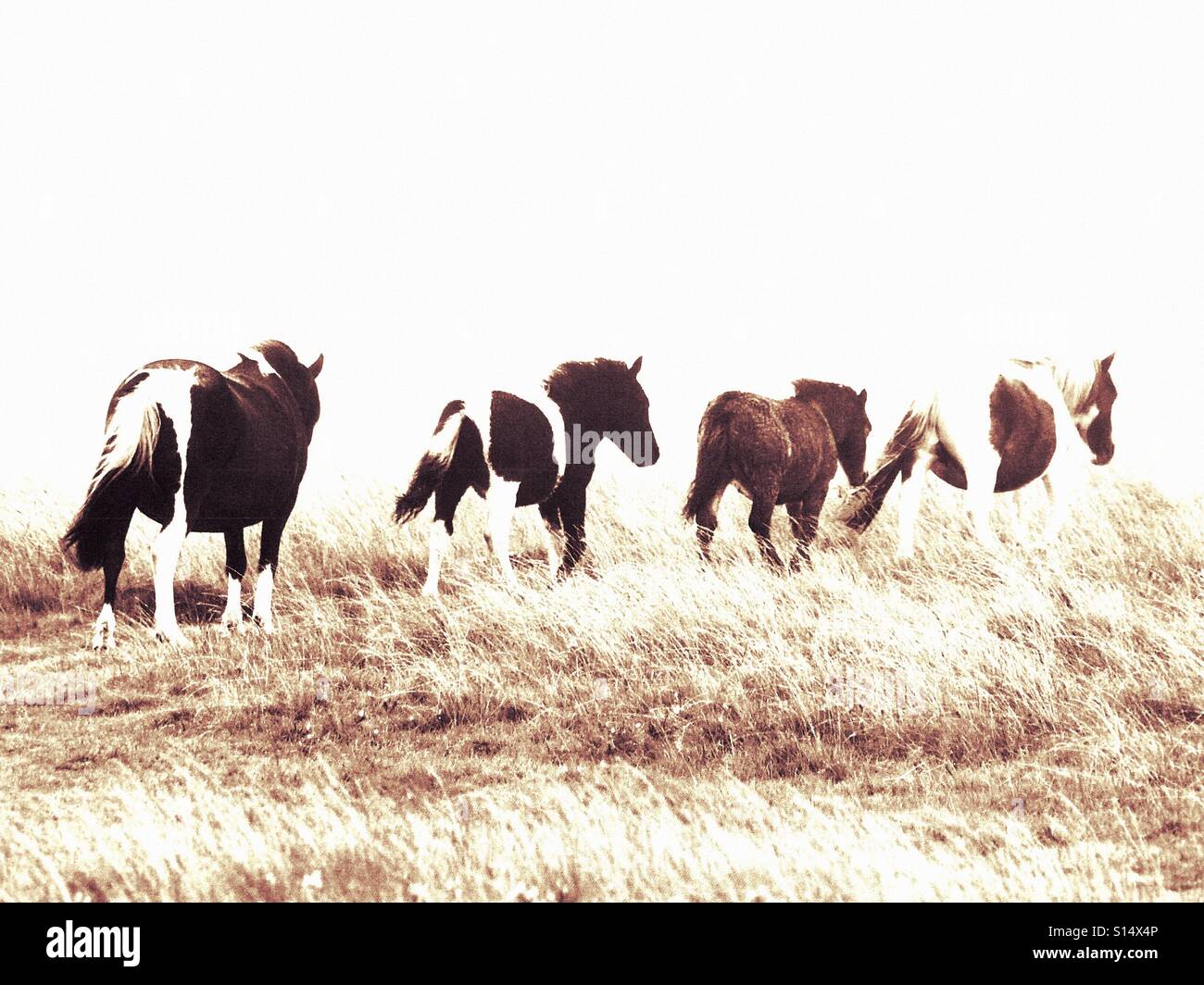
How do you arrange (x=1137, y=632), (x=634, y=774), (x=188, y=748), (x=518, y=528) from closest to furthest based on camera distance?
(x=634, y=774) → (x=188, y=748) → (x=1137, y=632) → (x=518, y=528)

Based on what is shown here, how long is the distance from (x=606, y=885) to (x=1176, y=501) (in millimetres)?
9183

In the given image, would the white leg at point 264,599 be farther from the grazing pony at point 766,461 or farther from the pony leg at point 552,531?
the grazing pony at point 766,461

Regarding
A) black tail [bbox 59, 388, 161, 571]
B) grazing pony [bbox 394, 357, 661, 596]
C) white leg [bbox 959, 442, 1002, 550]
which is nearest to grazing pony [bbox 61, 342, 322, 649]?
black tail [bbox 59, 388, 161, 571]

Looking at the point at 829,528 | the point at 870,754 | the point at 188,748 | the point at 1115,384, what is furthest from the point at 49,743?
the point at 1115,384

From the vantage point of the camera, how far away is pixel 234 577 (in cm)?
859

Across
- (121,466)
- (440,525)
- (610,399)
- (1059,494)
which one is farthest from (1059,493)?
(121,466)

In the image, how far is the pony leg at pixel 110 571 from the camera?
7918 millimetres

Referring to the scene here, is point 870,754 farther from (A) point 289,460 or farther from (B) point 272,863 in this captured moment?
(A) point 289,460

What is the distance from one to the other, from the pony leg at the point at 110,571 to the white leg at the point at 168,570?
22 centimetres

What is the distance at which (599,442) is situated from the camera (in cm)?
919

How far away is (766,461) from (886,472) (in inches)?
49.4

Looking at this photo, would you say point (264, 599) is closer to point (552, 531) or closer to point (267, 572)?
point (267, 572)

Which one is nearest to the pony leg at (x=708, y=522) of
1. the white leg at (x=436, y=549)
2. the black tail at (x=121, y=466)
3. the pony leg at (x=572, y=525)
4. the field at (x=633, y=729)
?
the field at (x=633, y=729)

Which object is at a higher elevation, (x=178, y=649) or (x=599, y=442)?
(x=599, y=442)
